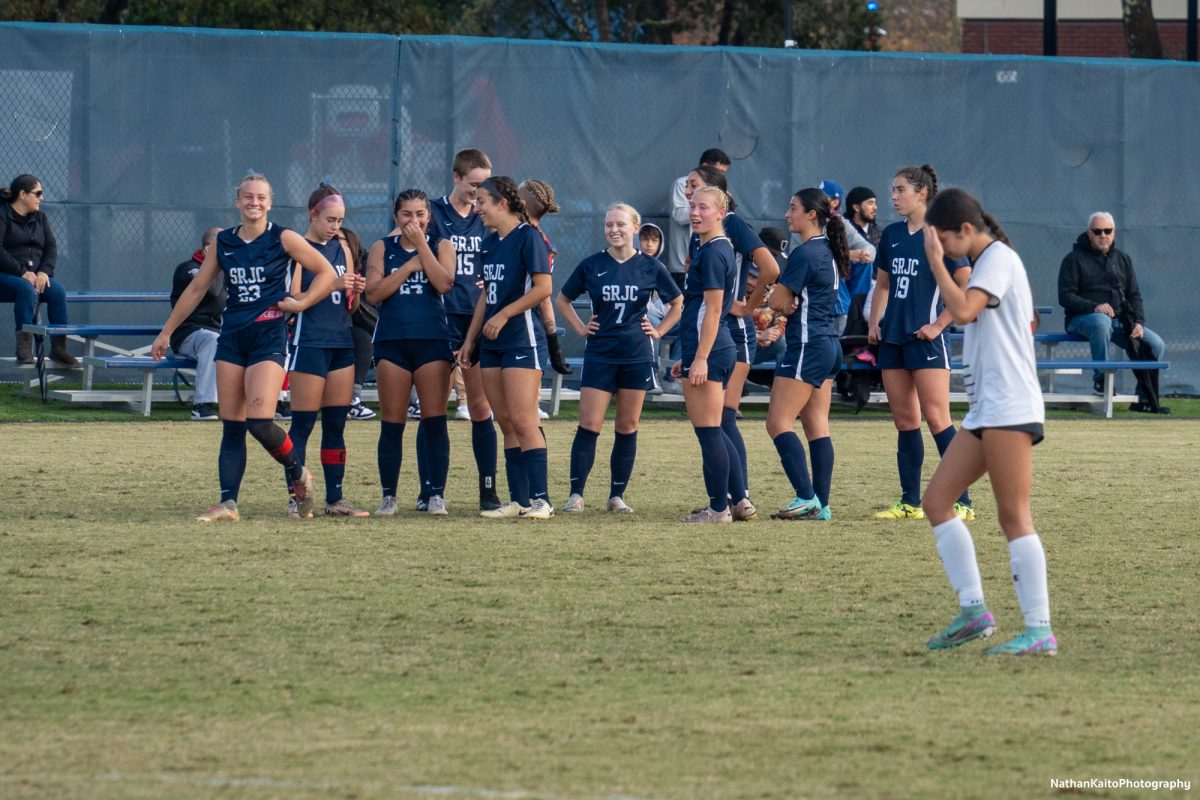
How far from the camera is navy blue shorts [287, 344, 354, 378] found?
31.3 ft

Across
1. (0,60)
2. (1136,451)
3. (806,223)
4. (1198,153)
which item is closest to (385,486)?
(806,223)

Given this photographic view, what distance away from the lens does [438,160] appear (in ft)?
56.8

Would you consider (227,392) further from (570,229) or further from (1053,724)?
(570,229)

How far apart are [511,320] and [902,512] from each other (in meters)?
2.57

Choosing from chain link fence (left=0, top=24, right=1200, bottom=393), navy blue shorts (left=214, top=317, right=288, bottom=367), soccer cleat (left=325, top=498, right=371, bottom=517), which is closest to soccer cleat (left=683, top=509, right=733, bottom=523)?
soccer cleat (left=325, top=498, right=371, bottom=517)

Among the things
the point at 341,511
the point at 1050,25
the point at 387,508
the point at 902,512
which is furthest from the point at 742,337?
the point at 1050,25

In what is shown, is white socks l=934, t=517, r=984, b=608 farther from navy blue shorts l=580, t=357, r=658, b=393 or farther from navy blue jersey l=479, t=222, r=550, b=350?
navy blue shorts l=580, t=357, r=658, b=393

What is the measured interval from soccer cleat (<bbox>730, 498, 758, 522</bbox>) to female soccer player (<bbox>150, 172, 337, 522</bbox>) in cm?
256

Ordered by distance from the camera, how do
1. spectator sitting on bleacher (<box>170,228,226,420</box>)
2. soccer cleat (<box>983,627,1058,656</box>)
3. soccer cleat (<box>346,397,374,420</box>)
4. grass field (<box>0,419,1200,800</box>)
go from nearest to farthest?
grass field (<box>0,419,1200,800</box>), soccer cleat (<box>983,627,1058,656</box>), spectator sitting on bleacher (<box>170,228,226,420</box>), soccer cleat (<box>346,397,374,420</box>)

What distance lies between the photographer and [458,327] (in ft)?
32.5

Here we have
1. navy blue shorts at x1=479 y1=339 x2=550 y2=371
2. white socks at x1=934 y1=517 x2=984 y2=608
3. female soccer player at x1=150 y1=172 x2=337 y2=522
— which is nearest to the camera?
white socks at x1=934 y1=517 x2=984 y2=608

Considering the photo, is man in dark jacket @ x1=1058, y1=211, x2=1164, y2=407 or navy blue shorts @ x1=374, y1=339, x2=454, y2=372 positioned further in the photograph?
man in dark jacket @ x1=1058, y1=211, x2=1164, y2=407

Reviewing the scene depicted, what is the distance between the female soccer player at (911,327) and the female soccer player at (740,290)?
0.64 metres

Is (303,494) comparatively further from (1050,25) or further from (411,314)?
(1050,25)
